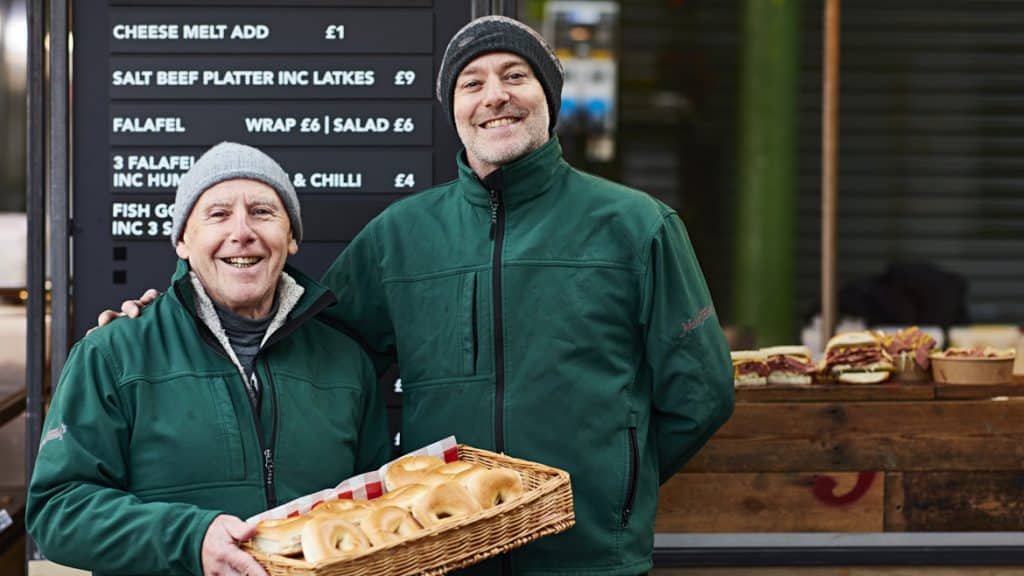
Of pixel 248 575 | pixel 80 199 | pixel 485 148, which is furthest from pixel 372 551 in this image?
pixel 80 199

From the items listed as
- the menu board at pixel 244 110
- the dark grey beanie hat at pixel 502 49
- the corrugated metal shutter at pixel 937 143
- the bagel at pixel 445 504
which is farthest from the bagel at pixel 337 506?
the corrugated metal shutter at pixel 937 143

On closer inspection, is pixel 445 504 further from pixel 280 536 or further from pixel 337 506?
pixel 280 536

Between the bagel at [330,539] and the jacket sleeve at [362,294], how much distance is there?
0.86 m

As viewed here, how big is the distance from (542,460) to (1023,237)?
5558 millimetres

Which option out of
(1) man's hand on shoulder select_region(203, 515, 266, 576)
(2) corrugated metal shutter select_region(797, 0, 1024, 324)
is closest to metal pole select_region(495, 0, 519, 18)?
(1) man's hand on shoulder select_region(203, 515, 266, 576)

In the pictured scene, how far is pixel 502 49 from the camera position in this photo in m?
3.11

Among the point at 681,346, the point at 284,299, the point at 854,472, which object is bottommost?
the point at 854,472

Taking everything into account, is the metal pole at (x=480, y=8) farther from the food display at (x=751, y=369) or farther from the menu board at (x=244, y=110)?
the food display at (x=751, y=369)

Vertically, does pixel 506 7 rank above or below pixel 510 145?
above

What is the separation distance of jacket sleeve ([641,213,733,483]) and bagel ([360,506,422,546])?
801 millimetres

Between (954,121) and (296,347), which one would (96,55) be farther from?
(954,121)

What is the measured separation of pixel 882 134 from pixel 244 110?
480 centimetres

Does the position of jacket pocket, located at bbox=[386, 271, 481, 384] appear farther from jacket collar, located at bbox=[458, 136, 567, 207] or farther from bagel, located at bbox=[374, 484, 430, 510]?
bagel, located at bbox=[374, 484, 430, 510]

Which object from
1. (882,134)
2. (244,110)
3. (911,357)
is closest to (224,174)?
(244,110)
